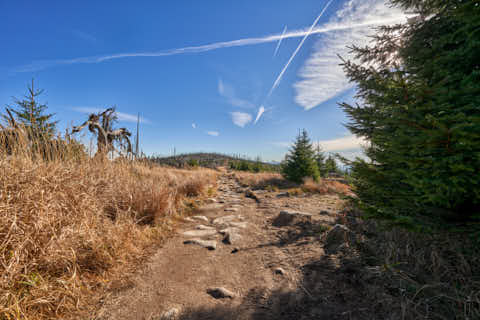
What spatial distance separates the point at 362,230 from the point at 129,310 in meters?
3.39

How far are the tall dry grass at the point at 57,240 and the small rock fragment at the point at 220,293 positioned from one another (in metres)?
1.05

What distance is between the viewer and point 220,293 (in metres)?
1.82

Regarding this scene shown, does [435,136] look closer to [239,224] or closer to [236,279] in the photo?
[236,279]

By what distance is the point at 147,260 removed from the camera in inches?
95.2

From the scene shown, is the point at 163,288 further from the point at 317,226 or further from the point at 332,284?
the point at 317,226

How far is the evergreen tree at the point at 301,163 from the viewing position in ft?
36.8

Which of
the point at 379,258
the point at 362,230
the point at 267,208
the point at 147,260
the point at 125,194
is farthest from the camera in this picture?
the point at 267,208

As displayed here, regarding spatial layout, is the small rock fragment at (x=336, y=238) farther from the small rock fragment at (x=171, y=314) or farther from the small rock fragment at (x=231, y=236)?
the small rock fragment at (x=171, y=314)

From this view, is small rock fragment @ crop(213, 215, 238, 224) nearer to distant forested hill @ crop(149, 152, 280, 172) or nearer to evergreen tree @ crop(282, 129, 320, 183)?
distant forested hill @ crop(149, 152, 280, 172)

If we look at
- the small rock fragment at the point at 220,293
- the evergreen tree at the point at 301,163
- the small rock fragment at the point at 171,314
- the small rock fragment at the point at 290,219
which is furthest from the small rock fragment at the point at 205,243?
the evergreen tree at the point at 301,163

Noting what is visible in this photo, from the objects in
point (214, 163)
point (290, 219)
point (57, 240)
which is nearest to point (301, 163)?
point (290, 219)

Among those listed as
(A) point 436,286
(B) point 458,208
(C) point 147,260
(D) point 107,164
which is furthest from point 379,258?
(D) point 107,164

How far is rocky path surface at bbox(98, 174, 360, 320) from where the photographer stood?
1.58m

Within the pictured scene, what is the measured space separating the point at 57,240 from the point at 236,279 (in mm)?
1989
